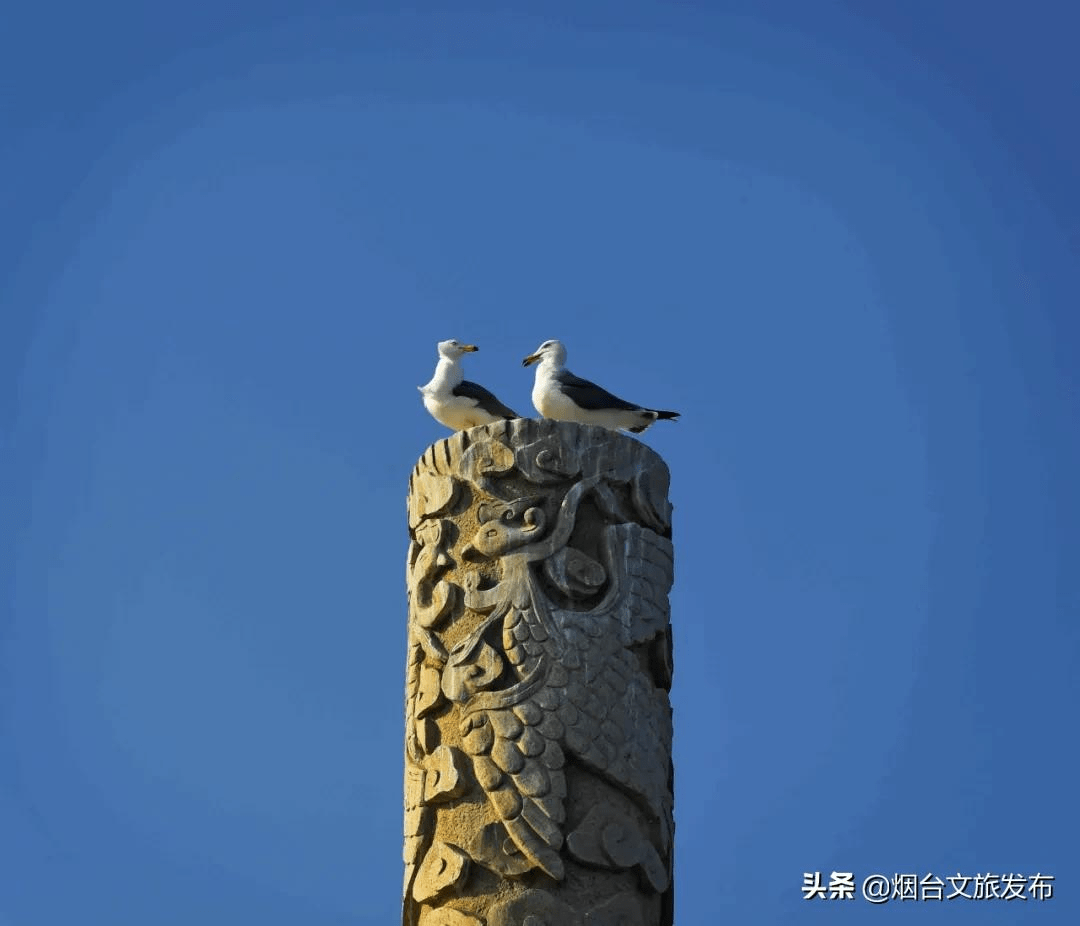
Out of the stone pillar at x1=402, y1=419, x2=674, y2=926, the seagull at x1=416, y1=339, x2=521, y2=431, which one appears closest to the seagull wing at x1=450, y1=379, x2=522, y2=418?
the seagull at x1=416, y1=339, x2=521, y2=431

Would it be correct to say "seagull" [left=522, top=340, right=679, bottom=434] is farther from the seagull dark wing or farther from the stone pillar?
the stone pillar

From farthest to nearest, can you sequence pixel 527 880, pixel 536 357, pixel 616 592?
pixel 536 357 < pixel 616 592 < pixel 527 880

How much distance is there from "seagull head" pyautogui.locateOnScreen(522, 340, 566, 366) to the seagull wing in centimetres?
46

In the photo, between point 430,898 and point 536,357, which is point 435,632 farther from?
point 536,357

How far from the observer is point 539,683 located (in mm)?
9945

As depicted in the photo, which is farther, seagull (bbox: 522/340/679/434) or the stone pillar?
seagull (bbox: 522/340/679/434)

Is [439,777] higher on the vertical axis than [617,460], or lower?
lower

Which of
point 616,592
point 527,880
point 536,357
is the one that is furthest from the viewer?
point 536,357

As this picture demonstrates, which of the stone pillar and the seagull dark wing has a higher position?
the seagull dark wing

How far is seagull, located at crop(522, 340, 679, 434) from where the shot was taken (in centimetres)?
1188

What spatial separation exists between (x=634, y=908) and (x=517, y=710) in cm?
127

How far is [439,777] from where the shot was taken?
9961 millimetres

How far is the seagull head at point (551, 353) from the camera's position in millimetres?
12477

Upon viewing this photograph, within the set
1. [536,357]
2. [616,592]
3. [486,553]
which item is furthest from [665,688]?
[536,357]
